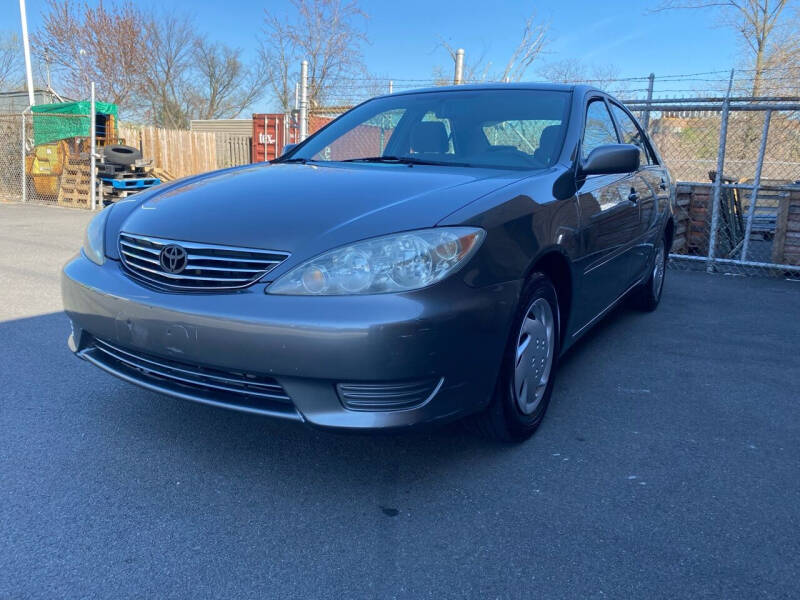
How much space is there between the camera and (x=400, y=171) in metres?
2.98

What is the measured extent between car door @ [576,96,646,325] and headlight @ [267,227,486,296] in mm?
1185

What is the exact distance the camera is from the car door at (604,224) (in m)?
3.28

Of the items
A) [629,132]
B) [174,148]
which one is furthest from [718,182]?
[174,148]

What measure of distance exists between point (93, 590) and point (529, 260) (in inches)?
72.4

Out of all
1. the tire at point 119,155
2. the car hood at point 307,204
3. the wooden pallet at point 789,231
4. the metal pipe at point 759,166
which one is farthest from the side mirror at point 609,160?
the tire at point 119,155

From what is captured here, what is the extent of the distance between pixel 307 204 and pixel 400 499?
1.16m

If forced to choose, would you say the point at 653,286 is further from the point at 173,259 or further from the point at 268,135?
the point at 268,135

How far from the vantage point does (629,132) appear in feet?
15.2

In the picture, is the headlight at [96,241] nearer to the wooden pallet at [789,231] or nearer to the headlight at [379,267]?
the headlight at [379,267]

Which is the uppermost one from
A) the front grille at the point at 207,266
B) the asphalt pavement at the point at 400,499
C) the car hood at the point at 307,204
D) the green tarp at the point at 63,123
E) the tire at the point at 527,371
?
the green tarp at the point at 63,123

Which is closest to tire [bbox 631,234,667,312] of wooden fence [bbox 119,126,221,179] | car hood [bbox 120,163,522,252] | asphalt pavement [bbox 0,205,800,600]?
asphalt pavement [bbox 0,205,800,600]

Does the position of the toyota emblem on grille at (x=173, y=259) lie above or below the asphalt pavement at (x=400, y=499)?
above

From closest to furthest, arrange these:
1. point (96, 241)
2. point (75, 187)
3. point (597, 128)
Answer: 1. point (96, 241)
2. point (597, 128)
3. point (75, 187)

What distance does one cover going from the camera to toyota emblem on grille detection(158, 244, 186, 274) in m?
2.36
